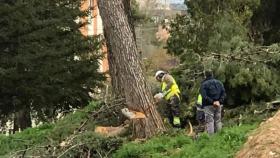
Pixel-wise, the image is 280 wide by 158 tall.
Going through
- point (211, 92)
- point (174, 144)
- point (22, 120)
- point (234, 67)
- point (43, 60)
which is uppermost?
point (234, 67)

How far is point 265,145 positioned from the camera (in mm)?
7938

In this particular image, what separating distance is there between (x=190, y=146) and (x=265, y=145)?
8.15 feet

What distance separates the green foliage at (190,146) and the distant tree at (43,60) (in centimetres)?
1234

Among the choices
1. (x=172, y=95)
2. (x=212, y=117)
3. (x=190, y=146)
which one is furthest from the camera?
(x=172, y=95)

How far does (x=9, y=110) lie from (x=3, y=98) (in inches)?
30.3

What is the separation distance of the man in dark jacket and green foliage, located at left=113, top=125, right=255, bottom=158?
57cm

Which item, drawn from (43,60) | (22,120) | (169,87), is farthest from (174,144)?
(22,120)

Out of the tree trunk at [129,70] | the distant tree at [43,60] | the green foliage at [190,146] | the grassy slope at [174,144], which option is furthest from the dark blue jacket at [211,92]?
the distant tree at [43,60]

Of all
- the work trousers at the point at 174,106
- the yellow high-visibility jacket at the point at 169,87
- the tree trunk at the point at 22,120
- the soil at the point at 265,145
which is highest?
the yellow high-visibility jacket at the point at 169,87

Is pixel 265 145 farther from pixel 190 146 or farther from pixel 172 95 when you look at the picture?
pixel 172 95

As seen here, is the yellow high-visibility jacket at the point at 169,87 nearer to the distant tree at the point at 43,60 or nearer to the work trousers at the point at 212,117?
the work trousers at the point at 212,117

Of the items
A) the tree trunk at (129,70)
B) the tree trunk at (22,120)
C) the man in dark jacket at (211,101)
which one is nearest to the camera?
the man in dark jacket at (211,101)

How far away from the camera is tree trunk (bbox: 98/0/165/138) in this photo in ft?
39.5

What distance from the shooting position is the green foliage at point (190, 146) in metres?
9.58
